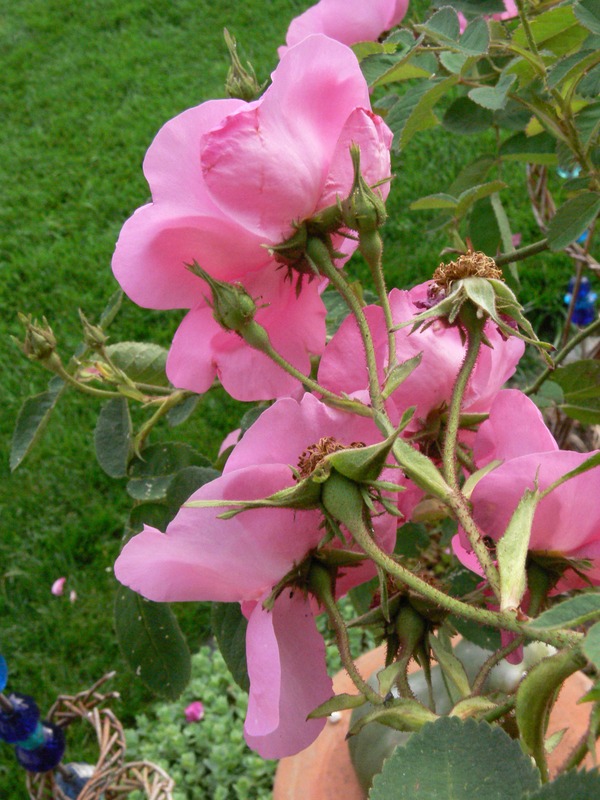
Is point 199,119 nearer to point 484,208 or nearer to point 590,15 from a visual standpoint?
point 590,15

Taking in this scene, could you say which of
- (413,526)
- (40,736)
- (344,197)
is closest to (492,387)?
(344,197)

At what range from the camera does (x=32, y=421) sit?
1.86 ft

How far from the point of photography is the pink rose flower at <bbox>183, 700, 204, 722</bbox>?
4.27ft

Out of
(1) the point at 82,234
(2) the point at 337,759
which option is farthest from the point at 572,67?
(1) the point at 82,234

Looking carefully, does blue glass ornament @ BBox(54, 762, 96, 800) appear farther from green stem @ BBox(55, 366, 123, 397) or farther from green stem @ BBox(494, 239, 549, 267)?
green stem @ BBox(494, 239, 549, 267)

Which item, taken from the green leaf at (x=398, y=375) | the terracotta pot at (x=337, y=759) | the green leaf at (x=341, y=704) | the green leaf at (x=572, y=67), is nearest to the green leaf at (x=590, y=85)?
the green leaf at (x=572, y=67)

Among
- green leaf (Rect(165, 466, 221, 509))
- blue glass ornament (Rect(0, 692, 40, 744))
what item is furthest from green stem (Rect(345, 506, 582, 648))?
blue glass ornament (Rect(0, 692, 40, 744))

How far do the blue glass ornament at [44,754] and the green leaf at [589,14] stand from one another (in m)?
0.99

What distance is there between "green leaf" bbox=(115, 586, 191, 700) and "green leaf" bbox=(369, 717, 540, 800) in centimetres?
30

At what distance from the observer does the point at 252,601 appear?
31 centimetres

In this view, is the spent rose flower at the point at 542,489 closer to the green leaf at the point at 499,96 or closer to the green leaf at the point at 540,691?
the green leaf at the point at 540,691

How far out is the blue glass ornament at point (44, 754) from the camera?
1.06 m

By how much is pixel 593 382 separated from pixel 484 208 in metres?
0.19

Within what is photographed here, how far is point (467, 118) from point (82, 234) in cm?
157
